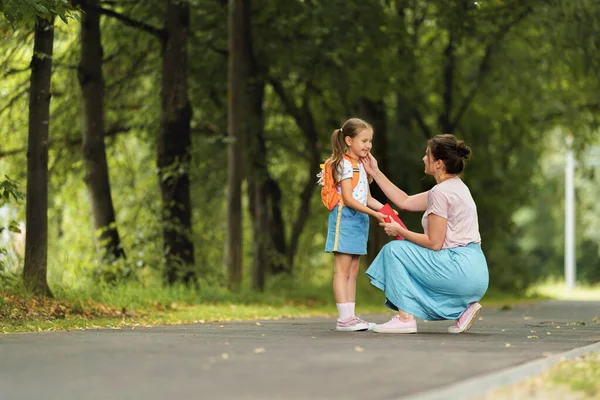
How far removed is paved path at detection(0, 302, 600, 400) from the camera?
240 inches

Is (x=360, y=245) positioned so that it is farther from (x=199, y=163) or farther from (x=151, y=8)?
(x=151, y=8)

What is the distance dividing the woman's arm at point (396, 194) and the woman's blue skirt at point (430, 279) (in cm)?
63

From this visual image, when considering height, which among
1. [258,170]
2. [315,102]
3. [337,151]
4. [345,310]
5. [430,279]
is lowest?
[345,310]

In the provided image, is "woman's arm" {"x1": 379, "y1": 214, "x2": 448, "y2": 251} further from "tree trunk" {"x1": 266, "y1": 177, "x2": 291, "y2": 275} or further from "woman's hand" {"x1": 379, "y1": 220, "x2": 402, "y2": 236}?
"tree trunk" {"x1": 266, "y1": 177, "x2": 291, "y2": 275}

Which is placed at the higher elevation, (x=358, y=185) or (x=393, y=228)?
(x=358, y=185)

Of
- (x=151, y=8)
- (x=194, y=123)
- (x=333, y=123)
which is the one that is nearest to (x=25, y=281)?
(x=151, y=8)

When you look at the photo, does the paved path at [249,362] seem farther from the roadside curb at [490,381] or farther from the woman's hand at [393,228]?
the woman's hand at [393,228]

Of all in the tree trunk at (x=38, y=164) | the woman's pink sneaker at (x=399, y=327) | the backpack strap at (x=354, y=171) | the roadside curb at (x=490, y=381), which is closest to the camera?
the roadside curb at (x=490, y=381)

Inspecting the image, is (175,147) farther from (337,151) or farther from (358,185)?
(358,185)

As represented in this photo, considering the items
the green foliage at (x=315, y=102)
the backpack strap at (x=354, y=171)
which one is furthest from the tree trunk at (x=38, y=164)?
the backpack strap at (x=354, y=171)

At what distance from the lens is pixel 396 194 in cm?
1076

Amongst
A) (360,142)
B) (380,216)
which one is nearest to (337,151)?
(360,142)

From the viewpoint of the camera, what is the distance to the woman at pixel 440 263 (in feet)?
32.9

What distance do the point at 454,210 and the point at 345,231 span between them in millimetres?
1037
